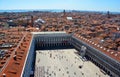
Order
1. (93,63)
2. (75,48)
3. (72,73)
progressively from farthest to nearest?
1. (75,48)
2. (93,63)
3. (72,73)

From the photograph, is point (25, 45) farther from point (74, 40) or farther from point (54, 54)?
point (74, 40)

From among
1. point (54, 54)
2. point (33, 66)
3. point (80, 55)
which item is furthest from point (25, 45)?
point (80, 55)

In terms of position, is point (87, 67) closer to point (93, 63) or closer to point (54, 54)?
point (93, 63)

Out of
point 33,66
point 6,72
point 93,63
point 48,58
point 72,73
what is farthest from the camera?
point 48,58

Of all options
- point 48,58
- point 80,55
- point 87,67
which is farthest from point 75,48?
point 87,67

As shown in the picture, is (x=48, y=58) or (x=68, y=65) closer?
(x=68, y=65)

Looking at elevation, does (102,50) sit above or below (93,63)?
above
